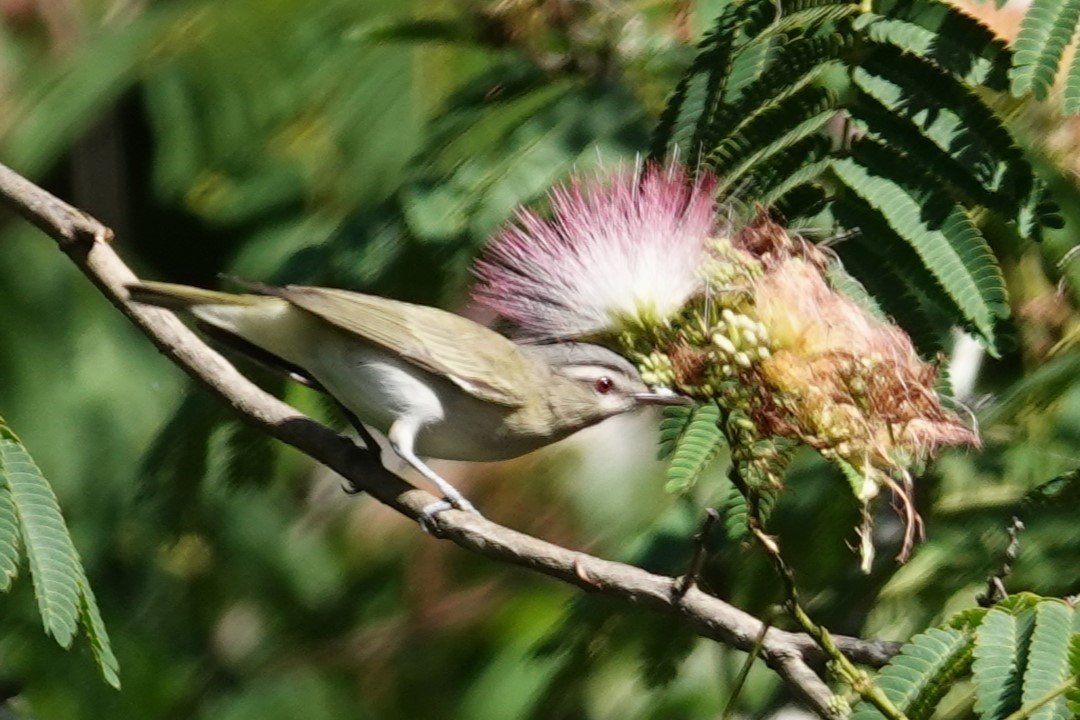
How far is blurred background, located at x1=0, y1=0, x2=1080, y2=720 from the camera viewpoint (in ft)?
9.33

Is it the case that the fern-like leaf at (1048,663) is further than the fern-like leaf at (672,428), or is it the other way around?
the fern-like leaf at (672,428)

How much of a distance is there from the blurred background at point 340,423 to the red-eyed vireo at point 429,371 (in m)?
0.13

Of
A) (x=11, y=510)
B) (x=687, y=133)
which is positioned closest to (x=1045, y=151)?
(x=687, y=133)

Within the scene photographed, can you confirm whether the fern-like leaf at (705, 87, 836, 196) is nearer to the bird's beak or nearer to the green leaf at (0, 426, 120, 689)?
the bird's beak

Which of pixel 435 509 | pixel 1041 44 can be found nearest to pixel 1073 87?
pixel 1041 44

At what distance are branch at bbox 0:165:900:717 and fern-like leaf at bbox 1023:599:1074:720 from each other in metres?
0.22

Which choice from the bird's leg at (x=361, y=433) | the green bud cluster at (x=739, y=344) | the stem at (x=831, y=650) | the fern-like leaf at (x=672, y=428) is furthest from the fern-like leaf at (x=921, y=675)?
the bird's leg at (x=361, y=433)

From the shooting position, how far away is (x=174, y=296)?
276 centimetres

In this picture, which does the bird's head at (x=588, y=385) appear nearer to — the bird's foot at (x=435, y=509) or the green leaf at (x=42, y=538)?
the bird's foot at (x=435, y=509)

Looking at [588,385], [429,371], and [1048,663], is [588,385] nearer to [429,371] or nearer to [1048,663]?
[429,371]

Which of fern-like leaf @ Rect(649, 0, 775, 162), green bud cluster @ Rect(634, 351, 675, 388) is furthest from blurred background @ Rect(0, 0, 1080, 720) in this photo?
green bud cluster @ Rect(634, 351, 675, 388)

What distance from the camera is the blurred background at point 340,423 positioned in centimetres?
284

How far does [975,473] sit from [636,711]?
0.87 meters

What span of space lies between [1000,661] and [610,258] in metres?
0.73
